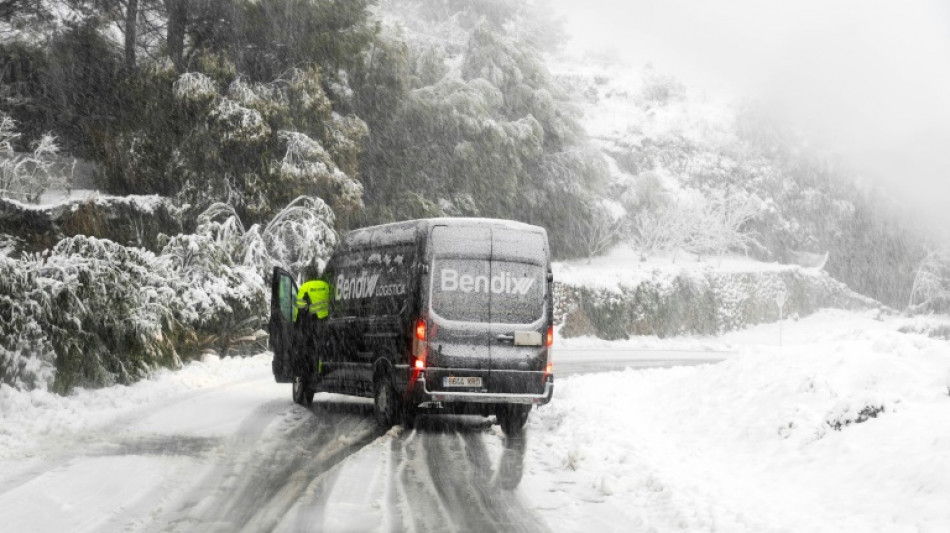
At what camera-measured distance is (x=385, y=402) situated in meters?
10.8

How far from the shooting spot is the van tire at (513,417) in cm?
1092

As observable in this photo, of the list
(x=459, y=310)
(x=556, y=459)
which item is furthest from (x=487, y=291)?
(x=556, y=459)

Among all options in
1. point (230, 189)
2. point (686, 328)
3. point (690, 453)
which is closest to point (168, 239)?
point (230, 189)

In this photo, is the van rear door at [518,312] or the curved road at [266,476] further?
the van rear door at [518,312]

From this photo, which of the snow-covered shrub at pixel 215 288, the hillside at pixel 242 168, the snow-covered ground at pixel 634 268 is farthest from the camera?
the snow-covered ground at pixel 634 268

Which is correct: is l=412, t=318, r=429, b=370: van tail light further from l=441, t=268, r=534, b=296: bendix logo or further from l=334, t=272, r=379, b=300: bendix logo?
l=334, t=272, r=379, b=300: bendix logo

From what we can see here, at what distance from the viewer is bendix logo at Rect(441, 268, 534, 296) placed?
10.4 meters

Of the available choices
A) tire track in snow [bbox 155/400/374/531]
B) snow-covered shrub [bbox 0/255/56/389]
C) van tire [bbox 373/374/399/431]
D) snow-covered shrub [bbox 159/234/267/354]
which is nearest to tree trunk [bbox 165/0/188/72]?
snow-covered shrub [bbox 159/234/267/354]

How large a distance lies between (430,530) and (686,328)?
31726mm

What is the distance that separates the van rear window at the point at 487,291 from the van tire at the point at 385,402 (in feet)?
3.78

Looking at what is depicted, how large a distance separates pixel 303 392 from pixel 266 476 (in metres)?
5.03

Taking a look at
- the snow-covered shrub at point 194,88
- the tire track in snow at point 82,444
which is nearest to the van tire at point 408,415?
the tire track in snow at point 82,444

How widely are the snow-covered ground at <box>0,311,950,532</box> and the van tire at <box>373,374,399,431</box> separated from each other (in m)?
0.26

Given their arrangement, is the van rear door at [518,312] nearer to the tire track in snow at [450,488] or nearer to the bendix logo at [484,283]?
the bendix logo at [484,283]
